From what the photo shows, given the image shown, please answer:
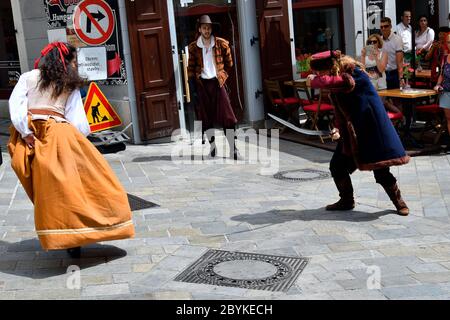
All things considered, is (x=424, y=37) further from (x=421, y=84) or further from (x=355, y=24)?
(x=421, y=84)

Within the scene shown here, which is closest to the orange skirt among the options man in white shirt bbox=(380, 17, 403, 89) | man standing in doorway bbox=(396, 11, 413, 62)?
man in white shirt bbox=(380, 17, 403, 89)

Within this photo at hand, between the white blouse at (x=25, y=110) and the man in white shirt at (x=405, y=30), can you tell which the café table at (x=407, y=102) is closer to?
the man in white shirt at (x=405, y=30)

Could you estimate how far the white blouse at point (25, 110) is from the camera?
5398 mm

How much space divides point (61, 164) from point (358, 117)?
2.89 m

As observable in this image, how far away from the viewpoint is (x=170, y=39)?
11500 millimetres

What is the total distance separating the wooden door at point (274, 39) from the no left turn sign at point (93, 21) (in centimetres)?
275

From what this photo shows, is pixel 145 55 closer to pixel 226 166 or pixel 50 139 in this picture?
pixel 226 166

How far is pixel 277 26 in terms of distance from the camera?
12320mm

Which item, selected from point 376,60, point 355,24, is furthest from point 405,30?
point 376,60

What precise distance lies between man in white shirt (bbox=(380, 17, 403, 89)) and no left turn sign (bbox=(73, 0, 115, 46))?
4.34 m

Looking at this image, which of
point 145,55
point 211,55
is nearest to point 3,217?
point 211,55

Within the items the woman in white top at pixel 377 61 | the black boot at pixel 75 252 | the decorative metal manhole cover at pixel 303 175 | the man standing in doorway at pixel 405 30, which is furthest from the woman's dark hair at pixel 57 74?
the man standing in doorway at pixel 405 30

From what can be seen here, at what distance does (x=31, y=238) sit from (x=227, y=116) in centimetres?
439

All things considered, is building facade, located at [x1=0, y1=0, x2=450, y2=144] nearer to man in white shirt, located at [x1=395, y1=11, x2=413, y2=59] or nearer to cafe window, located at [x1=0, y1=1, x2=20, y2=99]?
cafe window, located at [x1=0, y1=1, x2=20, y2=99]
